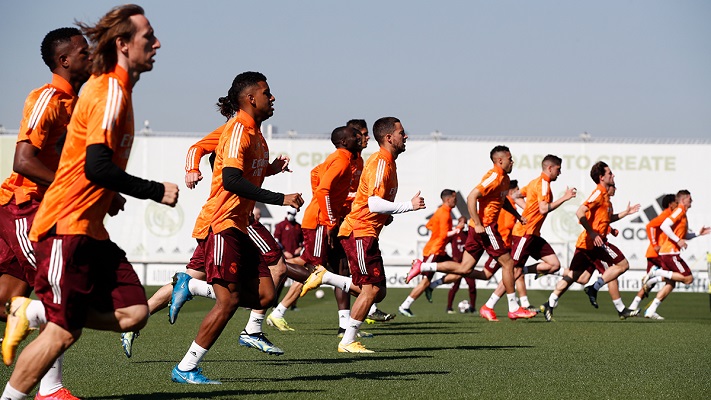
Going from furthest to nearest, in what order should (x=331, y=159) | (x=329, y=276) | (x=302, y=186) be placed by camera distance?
(x=302, y=186)
(x=331, y=159)
(x=329, y=276)

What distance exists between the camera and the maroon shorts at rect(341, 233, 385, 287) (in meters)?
10.1

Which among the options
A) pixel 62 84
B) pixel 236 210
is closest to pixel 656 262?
pixel 236 210

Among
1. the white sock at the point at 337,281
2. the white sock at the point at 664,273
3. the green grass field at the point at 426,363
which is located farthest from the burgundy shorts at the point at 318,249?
the white sock at the point at 664,273

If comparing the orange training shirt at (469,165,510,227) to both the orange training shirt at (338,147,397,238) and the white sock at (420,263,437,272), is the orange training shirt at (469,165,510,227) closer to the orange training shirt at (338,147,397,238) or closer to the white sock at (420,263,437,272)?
the white sock at (420,263,437,272)

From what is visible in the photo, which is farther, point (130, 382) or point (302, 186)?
point (302, 186)

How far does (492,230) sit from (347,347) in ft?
20.1

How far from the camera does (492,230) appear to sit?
51.7ft

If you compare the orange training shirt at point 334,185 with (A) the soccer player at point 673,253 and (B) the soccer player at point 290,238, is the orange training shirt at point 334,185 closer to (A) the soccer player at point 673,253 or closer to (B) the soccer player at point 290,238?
(A) the soccer player at point 673,253

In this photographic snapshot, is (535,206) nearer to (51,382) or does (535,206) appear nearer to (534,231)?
(534,231)

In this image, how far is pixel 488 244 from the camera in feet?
51.2

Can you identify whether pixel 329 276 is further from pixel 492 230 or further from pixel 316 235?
pixel 492 230

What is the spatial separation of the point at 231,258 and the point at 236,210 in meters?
0.39

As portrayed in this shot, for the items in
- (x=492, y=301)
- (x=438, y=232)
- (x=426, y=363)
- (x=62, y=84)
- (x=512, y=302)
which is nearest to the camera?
(x=62, y=84)

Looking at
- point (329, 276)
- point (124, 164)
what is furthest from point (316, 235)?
point (124, 164)
